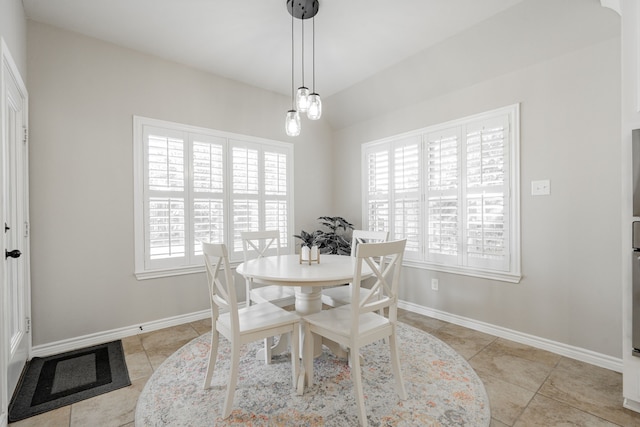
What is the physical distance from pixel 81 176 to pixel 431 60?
3.41m

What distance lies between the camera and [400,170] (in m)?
3.66

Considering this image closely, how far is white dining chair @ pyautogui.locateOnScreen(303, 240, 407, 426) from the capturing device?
1.68 metres

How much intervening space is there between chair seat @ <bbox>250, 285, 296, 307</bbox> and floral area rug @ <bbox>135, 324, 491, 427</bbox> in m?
0.44

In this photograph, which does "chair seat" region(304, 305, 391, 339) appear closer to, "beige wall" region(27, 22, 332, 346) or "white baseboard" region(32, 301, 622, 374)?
"white baseboard" region(32, 301, 622, 374)

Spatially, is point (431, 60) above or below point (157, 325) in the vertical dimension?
above

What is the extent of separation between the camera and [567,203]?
7.99ft

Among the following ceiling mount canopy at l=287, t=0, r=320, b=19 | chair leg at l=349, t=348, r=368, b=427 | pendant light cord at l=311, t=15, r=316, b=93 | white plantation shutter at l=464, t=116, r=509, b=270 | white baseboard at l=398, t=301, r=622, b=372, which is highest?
pendant light cord at l=311, t=15, r=316, b=93

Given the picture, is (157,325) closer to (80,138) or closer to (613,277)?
(80,138)

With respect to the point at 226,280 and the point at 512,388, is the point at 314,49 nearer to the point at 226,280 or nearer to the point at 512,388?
the point at 226,280

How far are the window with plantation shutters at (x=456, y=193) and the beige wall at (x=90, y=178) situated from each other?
7.64 feet

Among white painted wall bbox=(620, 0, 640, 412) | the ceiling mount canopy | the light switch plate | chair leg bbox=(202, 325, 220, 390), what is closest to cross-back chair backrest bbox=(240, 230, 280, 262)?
chair leg bbox=(202, 325, 220, 390)

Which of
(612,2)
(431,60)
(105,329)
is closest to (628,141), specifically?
(612,2)

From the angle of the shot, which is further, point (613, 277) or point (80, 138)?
point (80, 138)

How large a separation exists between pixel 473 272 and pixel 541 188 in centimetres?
97
